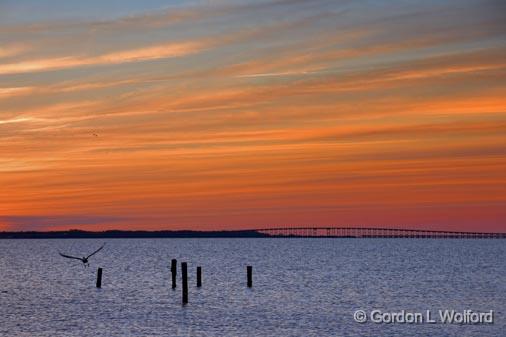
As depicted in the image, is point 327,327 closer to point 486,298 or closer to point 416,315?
point 416,315

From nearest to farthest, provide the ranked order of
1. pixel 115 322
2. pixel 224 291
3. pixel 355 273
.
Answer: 1. pixel 115 322
2. pixel 224 291
3. pixel 355 273

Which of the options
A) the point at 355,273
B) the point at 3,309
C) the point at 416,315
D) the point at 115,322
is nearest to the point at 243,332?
the point at 115,322

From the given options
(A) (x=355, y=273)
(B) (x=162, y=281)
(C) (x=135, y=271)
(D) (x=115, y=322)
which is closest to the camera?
(D) (x=115, y=322)

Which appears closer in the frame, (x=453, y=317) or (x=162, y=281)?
(x=453, y=317)

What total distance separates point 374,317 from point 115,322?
15.7 metres

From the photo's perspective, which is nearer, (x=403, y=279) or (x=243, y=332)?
(x=243, y=332)

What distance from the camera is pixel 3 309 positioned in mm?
60562

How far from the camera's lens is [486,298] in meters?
65.8

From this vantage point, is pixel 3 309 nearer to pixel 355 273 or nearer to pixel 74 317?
pixel 74 317

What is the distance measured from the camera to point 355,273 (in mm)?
99625

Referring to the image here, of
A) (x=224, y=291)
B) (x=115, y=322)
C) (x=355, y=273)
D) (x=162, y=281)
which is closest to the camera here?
(x=115, y=322)

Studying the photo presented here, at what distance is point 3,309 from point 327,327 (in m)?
24.0

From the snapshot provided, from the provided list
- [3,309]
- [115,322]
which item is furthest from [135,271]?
[115,322]

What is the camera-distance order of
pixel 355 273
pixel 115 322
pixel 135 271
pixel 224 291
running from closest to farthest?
pixel 115 322
pixel 224 291
pixel 355 273
pixel 135 271
